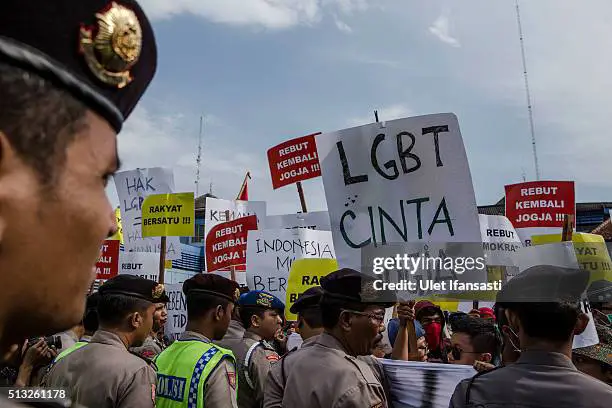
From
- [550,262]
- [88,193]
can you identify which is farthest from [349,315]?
[88,193]

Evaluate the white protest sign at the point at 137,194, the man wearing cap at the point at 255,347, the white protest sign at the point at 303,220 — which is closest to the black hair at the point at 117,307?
the man wearing cap at the point at 255,347

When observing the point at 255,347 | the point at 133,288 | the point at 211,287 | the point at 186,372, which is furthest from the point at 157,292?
the point at 255,347

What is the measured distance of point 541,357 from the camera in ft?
7.62

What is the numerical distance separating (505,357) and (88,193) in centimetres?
278

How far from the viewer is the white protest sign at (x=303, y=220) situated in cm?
969

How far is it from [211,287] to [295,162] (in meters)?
6.01

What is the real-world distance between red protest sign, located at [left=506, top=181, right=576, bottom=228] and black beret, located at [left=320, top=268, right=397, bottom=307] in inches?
276

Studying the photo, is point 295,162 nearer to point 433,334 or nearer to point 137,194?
point 137,194

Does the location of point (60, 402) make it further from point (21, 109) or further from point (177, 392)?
point (177, 392)

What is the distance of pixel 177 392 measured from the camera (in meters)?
3.65

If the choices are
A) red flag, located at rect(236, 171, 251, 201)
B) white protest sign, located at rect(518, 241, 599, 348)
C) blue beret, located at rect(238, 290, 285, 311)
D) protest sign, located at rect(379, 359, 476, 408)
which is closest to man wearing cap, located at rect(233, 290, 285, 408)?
blue beret, located at rect(238, 290, 285, 311)

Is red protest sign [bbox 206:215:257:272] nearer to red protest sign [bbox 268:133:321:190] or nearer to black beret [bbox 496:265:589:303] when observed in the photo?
red protest sign [bbox 268:133:321:190]

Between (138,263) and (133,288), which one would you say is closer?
(133,288)

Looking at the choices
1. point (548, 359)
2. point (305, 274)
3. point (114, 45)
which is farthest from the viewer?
point (305, 274)
